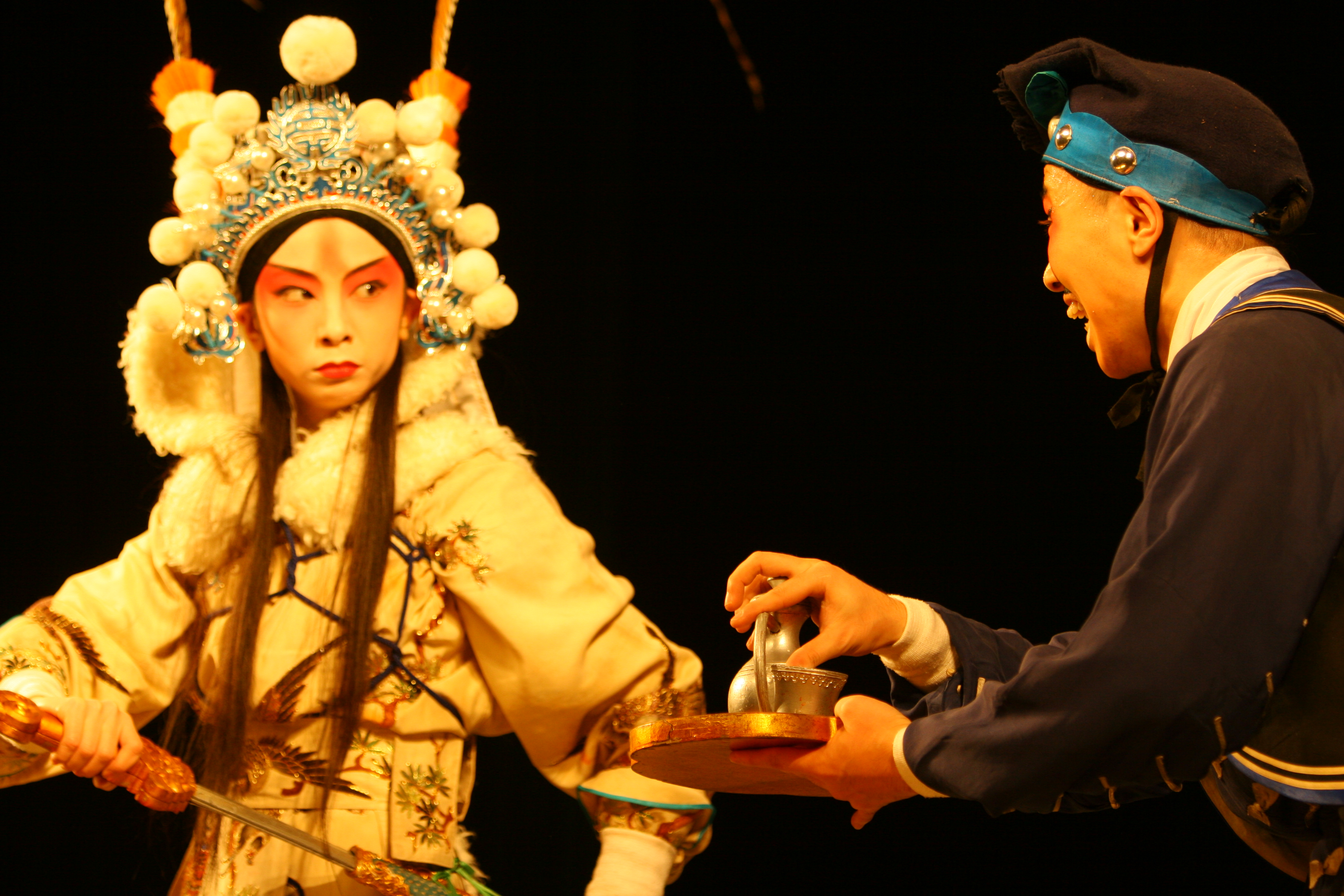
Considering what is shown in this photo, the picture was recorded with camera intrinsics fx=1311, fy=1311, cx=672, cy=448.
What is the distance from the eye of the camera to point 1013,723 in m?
1.06

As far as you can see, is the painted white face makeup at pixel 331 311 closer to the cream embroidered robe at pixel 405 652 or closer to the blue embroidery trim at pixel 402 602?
the cream embroidered robe at pixel 405 652

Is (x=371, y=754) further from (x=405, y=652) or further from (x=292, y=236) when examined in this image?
(x=292, y=236)

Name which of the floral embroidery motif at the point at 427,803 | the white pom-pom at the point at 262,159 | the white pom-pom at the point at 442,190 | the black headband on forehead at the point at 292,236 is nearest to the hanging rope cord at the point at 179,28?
the white pom-pom at the point at 262,159

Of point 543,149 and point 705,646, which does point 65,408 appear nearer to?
point 543,149

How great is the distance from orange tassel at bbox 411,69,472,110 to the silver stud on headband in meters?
1.26

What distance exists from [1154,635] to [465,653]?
1216 millimetres

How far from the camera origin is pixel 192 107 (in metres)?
2.17

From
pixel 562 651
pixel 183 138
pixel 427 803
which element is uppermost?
pixel 183 138

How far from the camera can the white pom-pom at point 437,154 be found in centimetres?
217

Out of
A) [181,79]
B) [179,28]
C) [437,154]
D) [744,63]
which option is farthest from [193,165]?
[744,63]

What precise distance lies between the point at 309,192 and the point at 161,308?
0.96 feet

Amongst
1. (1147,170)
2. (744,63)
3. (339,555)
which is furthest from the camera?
(744,63)

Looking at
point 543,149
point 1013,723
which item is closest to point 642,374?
point 543,149

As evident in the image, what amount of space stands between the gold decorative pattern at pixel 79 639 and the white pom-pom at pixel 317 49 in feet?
3.07
